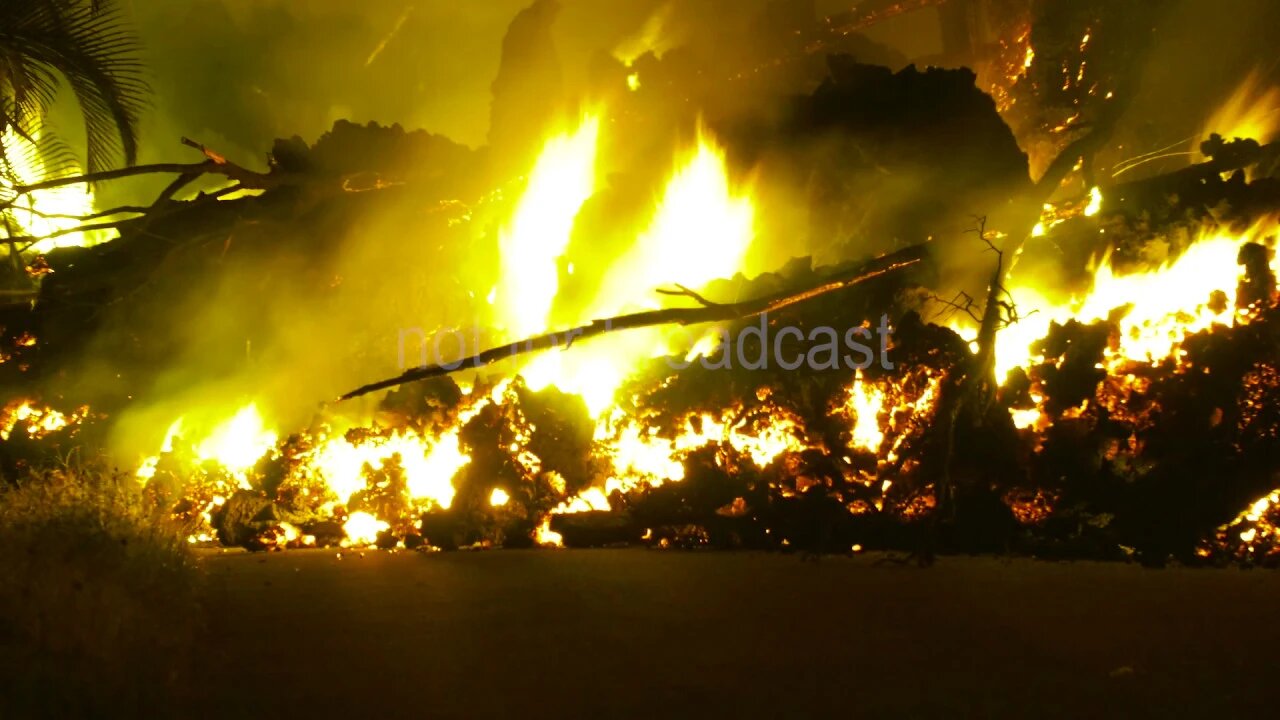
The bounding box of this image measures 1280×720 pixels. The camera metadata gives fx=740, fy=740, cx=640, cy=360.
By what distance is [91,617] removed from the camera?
2.62m

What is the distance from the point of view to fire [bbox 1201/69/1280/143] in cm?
836

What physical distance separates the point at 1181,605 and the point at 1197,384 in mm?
2896

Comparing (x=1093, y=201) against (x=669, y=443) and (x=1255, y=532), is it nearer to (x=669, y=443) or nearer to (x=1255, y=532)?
(x=1255, y=532)

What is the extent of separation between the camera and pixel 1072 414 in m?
6.39

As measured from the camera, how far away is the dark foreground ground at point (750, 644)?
2596 millimetres

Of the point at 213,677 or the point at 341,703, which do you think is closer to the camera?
the point at 341,703

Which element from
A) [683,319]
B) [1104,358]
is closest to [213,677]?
[683,319]

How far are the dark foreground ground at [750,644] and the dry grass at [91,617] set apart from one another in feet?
0.70

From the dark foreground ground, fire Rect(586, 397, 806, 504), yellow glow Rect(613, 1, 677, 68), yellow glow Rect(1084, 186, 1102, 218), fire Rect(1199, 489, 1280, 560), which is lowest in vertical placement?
the dark foreground ground

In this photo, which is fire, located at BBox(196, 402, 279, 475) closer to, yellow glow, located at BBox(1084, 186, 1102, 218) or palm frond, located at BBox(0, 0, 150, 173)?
palm frond, located at BBox(0, 0, 150, 173)

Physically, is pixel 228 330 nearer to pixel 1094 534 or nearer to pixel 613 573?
pixel 613 573

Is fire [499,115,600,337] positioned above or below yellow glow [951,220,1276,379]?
above

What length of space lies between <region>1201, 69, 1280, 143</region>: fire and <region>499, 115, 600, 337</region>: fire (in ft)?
24.3

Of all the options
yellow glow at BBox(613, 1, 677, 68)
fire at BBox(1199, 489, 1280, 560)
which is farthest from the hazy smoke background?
fire at BBox(1199, 489, 1280, 560)
